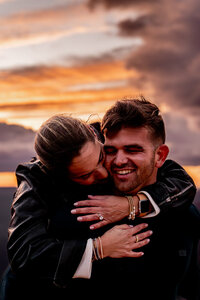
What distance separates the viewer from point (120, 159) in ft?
10.3

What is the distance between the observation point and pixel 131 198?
2959mm

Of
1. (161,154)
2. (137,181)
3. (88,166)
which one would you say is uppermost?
(161,154)

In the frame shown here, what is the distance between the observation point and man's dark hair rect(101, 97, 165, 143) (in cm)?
320

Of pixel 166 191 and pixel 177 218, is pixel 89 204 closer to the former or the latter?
pixel 166 191

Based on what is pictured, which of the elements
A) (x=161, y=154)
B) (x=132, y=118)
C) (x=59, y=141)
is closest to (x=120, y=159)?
(x=132, y=118)

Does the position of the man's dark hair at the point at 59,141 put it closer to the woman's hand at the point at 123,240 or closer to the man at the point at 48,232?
the man at the point at 48,232

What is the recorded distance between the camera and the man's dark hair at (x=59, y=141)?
8.65 ft

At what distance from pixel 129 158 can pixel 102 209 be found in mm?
608

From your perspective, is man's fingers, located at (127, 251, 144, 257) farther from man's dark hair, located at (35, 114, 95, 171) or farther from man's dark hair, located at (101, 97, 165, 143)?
man's dark hair, located at (101, 97, 165, 143)

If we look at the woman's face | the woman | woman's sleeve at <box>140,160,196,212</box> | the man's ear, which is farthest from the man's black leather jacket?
the man's ear

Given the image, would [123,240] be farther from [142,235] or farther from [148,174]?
[148,174]

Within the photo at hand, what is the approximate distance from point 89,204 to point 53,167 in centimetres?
36

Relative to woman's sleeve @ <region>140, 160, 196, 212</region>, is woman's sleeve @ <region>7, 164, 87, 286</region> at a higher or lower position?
lower

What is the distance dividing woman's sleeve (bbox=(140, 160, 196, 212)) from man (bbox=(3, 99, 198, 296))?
289 mm
